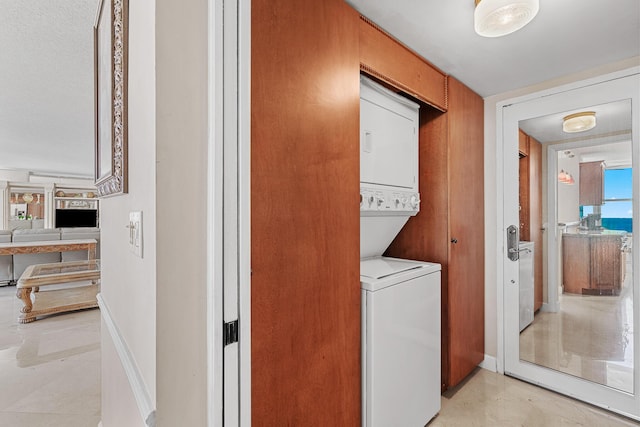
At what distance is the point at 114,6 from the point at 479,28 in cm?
149

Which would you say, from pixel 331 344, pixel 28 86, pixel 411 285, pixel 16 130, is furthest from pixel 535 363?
pixel 16 130

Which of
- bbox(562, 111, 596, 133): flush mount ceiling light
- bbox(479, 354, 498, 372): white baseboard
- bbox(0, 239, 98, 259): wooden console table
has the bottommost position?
bbox(479, 354, 498, 372): white baseboard

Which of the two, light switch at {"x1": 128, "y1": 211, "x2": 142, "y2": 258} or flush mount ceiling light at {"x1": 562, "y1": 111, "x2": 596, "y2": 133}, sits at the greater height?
flush mount ceiling light at {"x1": 562, "y1": 111, "x2": 596, "y2": 133}

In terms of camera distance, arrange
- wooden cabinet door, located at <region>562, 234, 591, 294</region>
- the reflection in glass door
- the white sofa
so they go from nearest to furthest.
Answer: the reflection in glass door
wooden cabinet door, located at <region>562, 234, 591, 294</region>
the white sofa

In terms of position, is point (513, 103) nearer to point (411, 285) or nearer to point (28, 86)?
point (411, 285)

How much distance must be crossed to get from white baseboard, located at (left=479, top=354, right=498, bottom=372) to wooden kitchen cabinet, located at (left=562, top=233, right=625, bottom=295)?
2.55ft

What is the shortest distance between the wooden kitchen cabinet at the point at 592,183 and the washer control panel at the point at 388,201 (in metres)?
1.23

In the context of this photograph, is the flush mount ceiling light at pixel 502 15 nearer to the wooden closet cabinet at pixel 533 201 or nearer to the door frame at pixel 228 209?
the door frame at pixel 228 209

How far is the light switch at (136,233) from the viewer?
2.75 ft

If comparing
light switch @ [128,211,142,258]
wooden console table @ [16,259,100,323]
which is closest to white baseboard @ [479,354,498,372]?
light switch @ [128,211,142,258]

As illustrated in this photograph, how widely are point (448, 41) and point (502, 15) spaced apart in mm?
431

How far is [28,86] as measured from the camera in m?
2.65

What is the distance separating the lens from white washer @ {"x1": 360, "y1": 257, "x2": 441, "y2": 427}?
1395 millimetres

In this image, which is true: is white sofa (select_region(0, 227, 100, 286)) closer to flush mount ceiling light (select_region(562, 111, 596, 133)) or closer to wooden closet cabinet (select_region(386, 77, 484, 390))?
wooden closet cabinet (select_region(386, 77, 484, 390))
